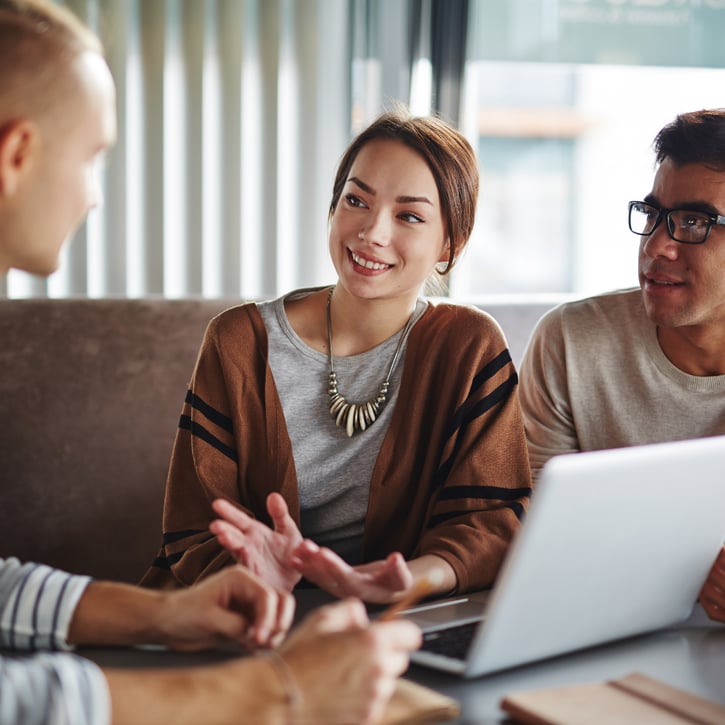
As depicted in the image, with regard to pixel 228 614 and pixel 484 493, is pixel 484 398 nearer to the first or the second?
pixel 484 493

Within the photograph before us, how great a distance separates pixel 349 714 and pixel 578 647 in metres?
0.30

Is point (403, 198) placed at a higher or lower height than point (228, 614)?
higher

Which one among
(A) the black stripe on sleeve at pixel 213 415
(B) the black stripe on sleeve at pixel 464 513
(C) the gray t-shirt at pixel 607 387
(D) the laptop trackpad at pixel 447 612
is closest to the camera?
(D) the laptop trackpad at pixel 447 612

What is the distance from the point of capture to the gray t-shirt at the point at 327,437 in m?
1.48

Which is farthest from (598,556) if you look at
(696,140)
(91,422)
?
(91,422)

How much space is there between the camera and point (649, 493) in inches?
32.5

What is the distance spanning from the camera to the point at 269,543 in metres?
1.12

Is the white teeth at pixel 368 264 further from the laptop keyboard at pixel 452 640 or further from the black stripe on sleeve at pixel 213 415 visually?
the laptop keyboard at pixel 452 640

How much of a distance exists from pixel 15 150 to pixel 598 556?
2.07 feet

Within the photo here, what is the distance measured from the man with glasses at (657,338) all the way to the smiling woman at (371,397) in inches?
9.9

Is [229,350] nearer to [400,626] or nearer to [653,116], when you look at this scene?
[400,626]

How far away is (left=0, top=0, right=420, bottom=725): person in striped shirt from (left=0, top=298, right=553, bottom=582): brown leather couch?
108 cm

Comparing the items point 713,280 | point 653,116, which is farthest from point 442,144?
point 653,116

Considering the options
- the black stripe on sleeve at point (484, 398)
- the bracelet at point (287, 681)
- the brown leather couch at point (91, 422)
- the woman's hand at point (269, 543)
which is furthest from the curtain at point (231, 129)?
the bracelet at point (287, 681)
